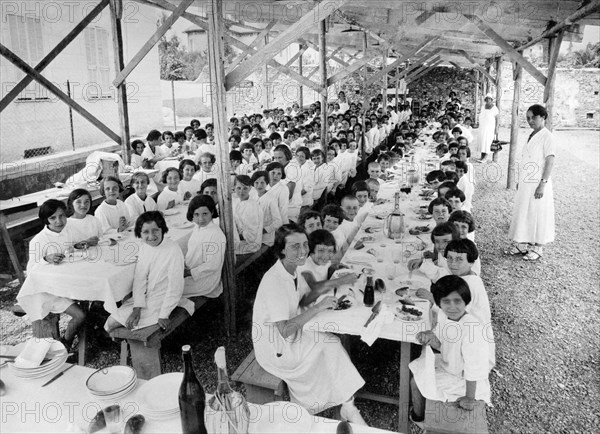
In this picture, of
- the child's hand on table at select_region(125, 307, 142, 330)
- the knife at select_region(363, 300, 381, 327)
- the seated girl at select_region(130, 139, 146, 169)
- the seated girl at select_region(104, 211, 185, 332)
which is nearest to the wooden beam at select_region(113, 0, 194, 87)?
the seated girl at select_region(130, 139, 146, 169)

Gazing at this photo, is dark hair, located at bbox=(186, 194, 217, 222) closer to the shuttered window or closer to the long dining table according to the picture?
the long dining table

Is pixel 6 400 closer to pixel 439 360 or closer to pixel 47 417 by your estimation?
pixel 47 417

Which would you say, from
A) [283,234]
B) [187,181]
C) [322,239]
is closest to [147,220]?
[283,234]

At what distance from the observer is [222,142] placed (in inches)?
193

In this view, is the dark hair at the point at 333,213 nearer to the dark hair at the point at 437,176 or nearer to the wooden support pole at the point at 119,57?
the dark hair at the point at 437,176

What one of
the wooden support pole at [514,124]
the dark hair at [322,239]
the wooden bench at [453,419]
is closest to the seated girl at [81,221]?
the dark hair at [322,239]

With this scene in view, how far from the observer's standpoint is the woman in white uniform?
3607mm

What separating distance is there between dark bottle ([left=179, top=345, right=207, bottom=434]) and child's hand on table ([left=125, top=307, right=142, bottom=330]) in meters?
2.20

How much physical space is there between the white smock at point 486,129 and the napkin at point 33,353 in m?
16.0

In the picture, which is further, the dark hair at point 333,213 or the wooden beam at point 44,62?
the wooden beam at point 44,62

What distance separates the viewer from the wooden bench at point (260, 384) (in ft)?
11.7

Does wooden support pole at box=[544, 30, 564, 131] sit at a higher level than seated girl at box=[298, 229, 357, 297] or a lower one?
higher

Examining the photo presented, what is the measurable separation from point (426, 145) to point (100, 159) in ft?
26.9

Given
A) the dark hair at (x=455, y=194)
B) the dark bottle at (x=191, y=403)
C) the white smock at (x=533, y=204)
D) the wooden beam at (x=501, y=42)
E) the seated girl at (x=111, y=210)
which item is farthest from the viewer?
the wooden beam at (x=501, y=42)
